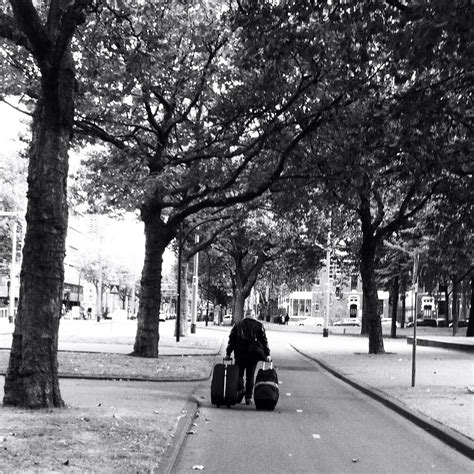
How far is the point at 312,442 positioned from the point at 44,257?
396 cm

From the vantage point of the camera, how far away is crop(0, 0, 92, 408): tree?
8180mm

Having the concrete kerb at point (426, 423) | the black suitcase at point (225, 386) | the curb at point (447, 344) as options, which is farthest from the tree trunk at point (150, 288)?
the curb at point (447, 344)

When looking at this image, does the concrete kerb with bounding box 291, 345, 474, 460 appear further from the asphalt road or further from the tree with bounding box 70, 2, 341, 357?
the tree with bounding box 70, 2, 341, 357

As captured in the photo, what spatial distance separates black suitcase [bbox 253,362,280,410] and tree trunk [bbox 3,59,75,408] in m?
3.06

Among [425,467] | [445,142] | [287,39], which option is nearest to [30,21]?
[287,39]

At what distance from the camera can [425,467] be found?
657cm

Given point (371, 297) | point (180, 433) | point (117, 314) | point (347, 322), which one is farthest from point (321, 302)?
point (180, 433)

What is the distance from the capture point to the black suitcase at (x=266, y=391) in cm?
1007

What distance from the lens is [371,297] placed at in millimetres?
24391

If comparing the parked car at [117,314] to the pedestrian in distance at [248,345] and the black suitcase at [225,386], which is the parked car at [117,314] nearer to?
the pedestrian in distance at [248,345]

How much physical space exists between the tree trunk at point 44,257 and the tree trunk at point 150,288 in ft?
34.1

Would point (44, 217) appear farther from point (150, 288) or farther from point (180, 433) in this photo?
point (150, 288)

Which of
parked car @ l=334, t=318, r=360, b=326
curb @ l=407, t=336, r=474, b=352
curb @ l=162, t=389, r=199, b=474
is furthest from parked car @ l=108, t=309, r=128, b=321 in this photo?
curb @ l=162, t=389, r=199, b=474

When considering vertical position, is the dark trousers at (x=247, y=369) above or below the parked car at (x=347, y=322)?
above
